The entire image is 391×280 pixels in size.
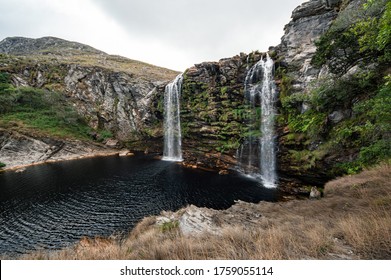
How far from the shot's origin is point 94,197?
1936 cm

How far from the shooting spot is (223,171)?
26578 millimetres

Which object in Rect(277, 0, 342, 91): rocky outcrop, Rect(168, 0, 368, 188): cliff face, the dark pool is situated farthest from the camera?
Rect(277, 0, 342, 91): rocky outcrop

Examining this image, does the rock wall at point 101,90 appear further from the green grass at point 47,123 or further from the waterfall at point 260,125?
the waterfall at point 260,125

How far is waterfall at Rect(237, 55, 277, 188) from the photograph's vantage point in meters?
24.5

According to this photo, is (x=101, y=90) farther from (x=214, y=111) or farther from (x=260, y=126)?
(x=260, y=126)

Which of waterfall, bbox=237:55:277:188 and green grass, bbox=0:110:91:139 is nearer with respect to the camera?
waterfall, bbox=237:55:277:188

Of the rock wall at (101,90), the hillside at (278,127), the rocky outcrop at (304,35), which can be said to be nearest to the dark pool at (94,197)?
the hillside at (278,127)

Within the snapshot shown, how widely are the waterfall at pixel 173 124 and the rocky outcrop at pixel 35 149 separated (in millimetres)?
15570

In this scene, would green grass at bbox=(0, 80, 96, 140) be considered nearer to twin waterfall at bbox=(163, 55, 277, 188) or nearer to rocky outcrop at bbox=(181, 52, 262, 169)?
rocky outcrop at bbox=(181, 52, 262, 169)

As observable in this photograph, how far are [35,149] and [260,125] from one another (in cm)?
4342

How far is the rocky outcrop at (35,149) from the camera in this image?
33.7m

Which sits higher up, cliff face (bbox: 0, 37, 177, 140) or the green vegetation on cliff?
cliff face (bbox: 0, 37, 177, 140)

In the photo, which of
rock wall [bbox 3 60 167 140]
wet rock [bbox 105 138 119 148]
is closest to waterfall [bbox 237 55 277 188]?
rock wall [bbox 3 60 167 140]

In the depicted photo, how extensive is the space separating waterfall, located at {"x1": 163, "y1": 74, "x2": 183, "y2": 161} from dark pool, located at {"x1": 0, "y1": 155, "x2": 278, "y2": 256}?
25.3 ft
